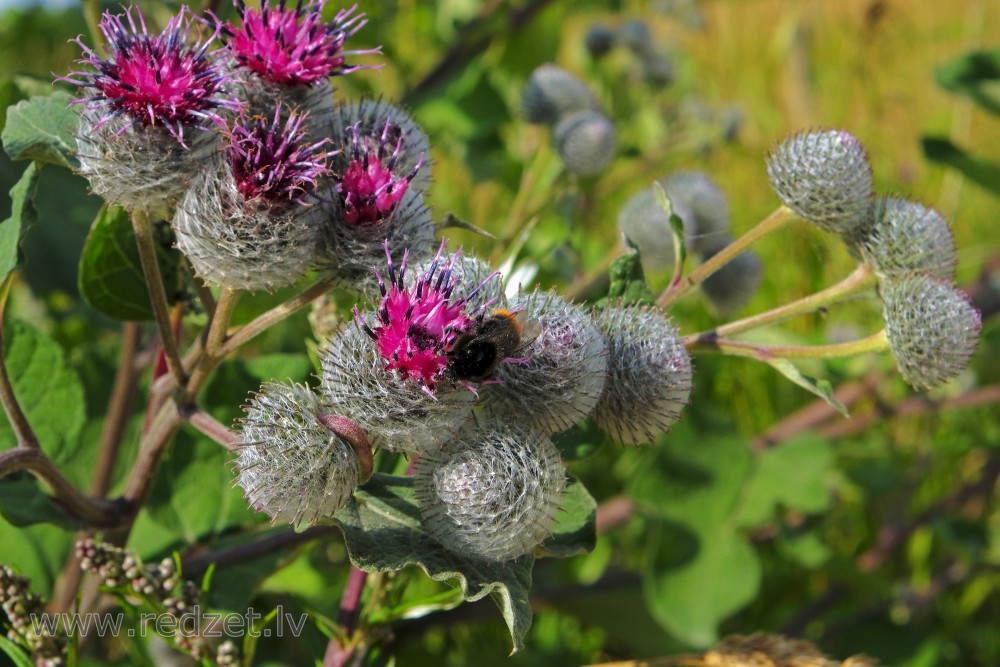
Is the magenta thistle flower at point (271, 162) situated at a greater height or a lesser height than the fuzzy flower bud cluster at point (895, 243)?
greater

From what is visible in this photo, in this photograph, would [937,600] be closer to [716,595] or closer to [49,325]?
[716,595]

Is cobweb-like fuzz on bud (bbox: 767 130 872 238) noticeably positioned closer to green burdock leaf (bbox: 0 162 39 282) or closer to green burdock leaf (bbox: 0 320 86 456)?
green burdock leaf (bbox: 0 162 39 282)

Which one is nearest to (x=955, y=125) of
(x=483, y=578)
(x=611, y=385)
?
(x=611, y=385)

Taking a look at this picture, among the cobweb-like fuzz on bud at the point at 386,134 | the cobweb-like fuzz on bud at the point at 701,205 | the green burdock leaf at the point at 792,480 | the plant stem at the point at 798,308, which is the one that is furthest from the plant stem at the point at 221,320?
the green burdock leaf at the point at 792,480

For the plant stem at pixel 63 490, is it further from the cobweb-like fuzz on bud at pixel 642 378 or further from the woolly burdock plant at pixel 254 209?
the cobweb-like fuzz on bud at pixel 642 378

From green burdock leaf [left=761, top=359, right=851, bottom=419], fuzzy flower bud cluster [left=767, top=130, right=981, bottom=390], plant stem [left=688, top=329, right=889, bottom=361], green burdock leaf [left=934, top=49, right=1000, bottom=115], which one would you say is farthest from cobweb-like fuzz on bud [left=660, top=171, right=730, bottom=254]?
green burdock leaf [left=934, top=49, right=1000, bottom=115]

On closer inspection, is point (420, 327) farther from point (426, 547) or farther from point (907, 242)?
point (907, 242)

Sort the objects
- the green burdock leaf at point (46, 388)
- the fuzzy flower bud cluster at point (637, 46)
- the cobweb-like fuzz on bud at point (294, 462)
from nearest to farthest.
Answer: the cobweb-like fuzz on bud at point (294, 462)
the green burdock leaf at point (46, 388)
the fuzzy flower bud cluster at point (637, 46)
